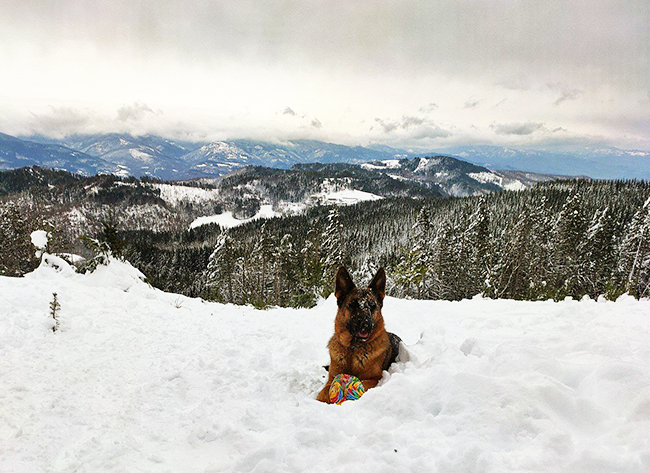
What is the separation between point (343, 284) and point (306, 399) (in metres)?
1.67

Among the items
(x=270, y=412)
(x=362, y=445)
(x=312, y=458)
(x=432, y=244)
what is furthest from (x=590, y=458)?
(x=432, y=244)

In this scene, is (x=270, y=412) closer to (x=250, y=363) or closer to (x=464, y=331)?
(x=250, y=363)

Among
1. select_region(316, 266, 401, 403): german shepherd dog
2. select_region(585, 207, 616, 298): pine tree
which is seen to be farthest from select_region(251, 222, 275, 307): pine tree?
select_region(585, 207, 616, 298): pine tree

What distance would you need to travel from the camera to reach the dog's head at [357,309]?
3.95 meters

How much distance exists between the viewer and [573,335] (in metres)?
4.86

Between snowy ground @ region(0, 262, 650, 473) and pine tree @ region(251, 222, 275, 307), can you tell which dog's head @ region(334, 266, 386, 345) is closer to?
snowy ground @ region(0, 262, 650, 473)

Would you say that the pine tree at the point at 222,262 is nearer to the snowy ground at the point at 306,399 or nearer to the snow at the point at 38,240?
the snow at the point at 38,240

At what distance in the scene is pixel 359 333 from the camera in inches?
157

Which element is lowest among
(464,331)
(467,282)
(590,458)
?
(467,282)

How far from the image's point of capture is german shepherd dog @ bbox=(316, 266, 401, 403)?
13.0 ft

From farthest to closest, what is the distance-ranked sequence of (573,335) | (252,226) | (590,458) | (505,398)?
(252,226) < (573,335) < (505,398) < (590,458)

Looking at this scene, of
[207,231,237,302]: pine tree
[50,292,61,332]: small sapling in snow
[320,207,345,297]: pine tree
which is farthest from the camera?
[207,231,237,302]: pine tree

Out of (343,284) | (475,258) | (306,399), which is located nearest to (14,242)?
(306,399)

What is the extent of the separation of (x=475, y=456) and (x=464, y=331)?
15.8 feet
